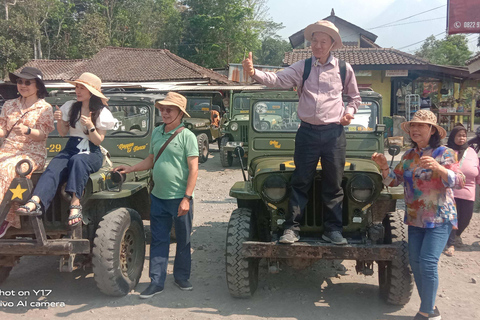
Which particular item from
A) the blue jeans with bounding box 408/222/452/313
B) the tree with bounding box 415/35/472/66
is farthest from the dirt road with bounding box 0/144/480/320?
the tree with bounding box 415/35/472/66

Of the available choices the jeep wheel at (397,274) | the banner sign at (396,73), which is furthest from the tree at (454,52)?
the jeep wheel at (397,274)

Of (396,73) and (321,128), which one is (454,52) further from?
(321,128)

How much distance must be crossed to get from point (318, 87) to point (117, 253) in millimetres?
2231

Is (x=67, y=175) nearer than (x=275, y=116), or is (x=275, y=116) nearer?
(x=67, y=175)

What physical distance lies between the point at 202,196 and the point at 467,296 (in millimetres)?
5440

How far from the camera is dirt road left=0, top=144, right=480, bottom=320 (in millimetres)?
3908

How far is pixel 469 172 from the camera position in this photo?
526cm

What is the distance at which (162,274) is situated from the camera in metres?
4.29

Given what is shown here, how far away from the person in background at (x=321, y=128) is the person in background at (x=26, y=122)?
201cm

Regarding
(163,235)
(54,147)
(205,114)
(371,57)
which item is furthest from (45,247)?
(371,57)

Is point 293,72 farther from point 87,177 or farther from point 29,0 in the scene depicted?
point 29,0

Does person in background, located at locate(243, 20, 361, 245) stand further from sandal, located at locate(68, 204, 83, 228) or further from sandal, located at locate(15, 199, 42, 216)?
sandal, located at locate(15, 199, 42, 216)

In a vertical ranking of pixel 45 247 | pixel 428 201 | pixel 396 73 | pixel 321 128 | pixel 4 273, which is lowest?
pixel 4 273

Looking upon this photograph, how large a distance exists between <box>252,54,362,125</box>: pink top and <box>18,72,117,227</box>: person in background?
58.9 inches
